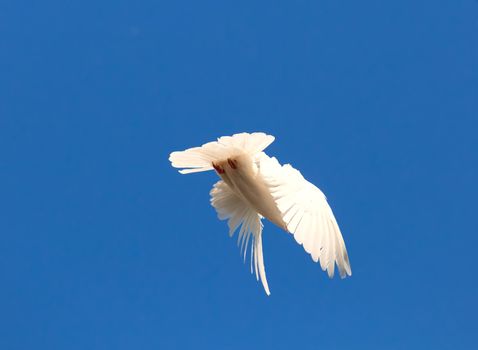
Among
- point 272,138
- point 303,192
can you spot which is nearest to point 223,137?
point 272,138

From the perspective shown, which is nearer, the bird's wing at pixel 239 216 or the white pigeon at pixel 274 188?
the white pigeon at pixel 274 188

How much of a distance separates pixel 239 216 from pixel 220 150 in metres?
1.43

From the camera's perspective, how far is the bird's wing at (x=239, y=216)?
6402mm

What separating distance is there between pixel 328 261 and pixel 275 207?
2.30ft

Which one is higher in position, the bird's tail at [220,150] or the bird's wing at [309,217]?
the bird's tail at [220,150]

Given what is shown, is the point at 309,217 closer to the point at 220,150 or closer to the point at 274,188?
the point at 274,188

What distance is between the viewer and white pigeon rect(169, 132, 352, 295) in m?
4.89

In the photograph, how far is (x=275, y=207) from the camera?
5457 millimetres

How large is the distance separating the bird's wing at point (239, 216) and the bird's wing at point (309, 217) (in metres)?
1.30

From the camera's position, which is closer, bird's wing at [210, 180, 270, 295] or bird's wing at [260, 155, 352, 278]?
bird's wing at [260, 155, 352, 278]

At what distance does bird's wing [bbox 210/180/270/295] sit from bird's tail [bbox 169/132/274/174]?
94 cm

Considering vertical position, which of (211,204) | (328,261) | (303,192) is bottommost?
(328,261)

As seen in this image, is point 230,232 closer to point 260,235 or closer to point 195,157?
point 260,235

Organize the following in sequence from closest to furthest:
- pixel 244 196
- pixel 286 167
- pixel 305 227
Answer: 1. pixel 305 227
2. pixel 286 167
3. pixel 244 196
